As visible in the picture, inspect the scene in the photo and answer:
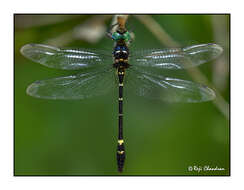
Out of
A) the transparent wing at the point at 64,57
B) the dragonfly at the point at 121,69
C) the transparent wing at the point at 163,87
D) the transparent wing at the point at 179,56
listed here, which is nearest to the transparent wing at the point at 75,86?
the dragonfly at the point at 121,69

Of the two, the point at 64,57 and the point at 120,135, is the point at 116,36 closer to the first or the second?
the point at 64,57

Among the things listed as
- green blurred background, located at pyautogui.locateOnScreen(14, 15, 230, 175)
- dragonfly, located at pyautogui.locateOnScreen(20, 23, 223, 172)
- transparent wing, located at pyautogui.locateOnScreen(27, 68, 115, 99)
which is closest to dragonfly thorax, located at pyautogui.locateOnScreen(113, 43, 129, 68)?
dragonfly, located at pyautogui.locateOnScreen(20, 23, 223, 172)

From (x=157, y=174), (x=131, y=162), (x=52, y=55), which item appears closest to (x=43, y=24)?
(x=52, y=55)

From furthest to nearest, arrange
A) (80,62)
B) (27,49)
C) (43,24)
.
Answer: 1. (43,24)
2. (80,62)
3. (27,49)

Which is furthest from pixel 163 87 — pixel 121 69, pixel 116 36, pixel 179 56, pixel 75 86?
pixel 75 86

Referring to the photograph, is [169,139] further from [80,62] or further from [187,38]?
[80,62]

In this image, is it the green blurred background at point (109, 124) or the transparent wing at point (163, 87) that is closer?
the transparent wing at point (163, 87)

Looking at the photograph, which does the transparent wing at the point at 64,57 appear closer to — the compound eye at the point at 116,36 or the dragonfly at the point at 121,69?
the dragonfly at the point at 121,69

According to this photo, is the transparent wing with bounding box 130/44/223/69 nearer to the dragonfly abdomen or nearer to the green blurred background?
the dragonfly abdomen
